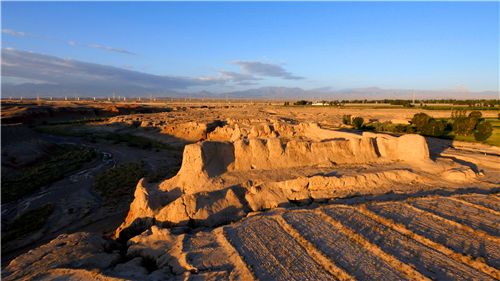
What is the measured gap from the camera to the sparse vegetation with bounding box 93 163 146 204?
64.6ft

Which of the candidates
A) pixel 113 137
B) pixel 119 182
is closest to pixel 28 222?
pixel 119 182

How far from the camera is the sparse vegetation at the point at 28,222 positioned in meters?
15.2

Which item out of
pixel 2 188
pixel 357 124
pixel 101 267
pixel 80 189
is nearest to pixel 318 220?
pixel 101 267

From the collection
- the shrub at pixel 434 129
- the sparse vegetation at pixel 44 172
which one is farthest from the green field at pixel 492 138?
the sparse vegetation at pixel 44 172

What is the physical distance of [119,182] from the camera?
22.1 meters

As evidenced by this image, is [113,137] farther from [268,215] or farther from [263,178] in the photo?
[268,215]

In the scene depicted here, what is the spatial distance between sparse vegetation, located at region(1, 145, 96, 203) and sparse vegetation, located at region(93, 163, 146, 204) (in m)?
3.22

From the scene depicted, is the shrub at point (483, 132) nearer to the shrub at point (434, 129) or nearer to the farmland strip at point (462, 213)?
the shrub at point (434, 129)

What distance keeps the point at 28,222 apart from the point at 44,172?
9633mm

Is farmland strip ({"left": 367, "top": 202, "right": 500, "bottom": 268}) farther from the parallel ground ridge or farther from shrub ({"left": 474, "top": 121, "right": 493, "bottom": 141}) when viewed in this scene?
shrub ({"left": 474, "top": 121, "right": 493, "bottom": 141})

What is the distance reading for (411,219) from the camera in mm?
11125

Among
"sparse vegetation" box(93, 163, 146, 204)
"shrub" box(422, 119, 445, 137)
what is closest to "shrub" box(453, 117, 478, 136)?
"shrub" box(422, 119, 445, 137)

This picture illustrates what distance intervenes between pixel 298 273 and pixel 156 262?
13.0 feet

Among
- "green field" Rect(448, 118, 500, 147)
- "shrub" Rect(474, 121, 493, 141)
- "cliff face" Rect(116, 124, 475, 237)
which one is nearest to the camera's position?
"cliff face" Rect(116, 124, 475, 237)
